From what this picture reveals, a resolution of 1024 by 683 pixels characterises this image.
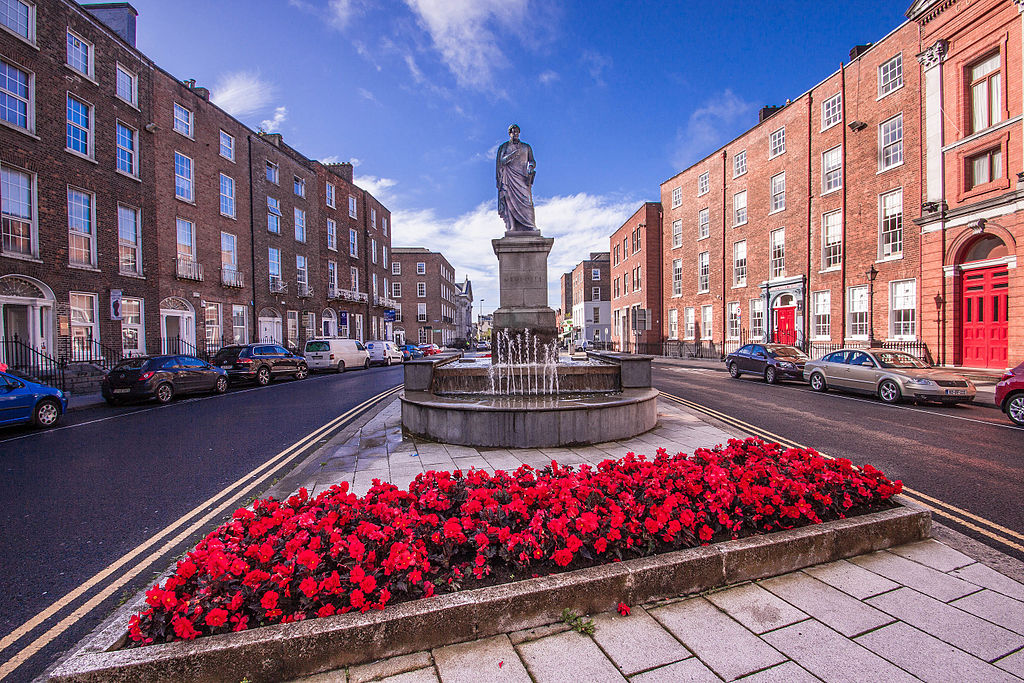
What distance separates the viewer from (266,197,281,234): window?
28641 mm

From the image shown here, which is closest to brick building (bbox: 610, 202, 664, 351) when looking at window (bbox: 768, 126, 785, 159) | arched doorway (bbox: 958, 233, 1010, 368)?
window (bbox: 768, 126, 785, 159)

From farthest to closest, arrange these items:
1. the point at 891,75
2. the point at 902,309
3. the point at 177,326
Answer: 1. the point at 177,326
2. the point at 891,75
3. the point at 902,309

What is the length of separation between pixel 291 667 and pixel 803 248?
28.2 meters

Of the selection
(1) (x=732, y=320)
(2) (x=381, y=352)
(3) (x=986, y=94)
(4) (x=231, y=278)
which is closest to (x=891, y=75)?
(3) (x=986, y=94)

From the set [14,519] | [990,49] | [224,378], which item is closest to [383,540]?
[14,519]

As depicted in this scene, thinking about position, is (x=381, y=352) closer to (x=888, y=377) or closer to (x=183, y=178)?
(x=183, y=178)

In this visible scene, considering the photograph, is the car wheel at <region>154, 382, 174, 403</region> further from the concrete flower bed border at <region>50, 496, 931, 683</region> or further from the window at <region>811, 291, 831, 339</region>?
the window at <region>811, 291, 831, 339</region>

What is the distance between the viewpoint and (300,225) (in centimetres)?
3225

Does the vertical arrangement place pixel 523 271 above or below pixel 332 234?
below

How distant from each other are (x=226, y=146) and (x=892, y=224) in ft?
111

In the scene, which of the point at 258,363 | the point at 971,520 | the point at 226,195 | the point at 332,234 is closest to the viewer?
the point at 971,520

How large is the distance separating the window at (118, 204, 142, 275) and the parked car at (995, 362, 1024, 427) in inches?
1085

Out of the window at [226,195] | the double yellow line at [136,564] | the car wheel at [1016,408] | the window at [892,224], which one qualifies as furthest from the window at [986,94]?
the window at [226,195]

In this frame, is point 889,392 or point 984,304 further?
point 984,304
